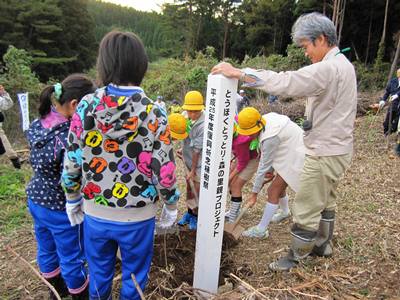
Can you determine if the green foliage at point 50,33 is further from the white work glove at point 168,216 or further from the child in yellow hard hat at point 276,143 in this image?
the white work glove at point 168,216

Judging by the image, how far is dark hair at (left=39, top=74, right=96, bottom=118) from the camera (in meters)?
2.14

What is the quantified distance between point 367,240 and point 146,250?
2.29 m

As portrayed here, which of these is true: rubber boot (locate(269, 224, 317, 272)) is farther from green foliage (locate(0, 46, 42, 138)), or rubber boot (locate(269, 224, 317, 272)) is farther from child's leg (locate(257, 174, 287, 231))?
green foliage (locate(0, 46, 42, 138))

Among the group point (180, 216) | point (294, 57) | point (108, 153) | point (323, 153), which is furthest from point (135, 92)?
point (294, 57)

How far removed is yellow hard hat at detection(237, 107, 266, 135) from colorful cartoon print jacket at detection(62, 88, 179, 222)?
1395mm

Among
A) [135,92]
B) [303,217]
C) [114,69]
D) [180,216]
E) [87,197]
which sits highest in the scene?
[114,69]

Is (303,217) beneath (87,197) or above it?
beneath

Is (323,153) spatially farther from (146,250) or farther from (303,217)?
(146,250)

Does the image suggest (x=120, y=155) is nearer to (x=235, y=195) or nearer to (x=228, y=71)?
(x=228, y=71)

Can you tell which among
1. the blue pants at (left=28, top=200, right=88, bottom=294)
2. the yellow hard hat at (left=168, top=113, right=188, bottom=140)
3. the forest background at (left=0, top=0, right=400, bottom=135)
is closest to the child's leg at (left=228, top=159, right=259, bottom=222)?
the yellow hard hat at (left=168, top=113, right=188, bottom=140)

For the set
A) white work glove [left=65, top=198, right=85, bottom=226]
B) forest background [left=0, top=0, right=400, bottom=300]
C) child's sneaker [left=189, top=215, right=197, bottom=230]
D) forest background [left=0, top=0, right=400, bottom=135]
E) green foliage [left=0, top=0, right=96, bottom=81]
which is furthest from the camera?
green foliage [left=0, top=0, right=96, bottom=81]

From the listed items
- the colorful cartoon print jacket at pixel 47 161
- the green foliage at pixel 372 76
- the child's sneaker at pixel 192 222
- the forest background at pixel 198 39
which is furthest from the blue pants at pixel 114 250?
the green foliage at pixel 372 76

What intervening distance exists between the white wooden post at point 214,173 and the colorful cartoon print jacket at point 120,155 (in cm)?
38

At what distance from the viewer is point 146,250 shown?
6.30 ft
